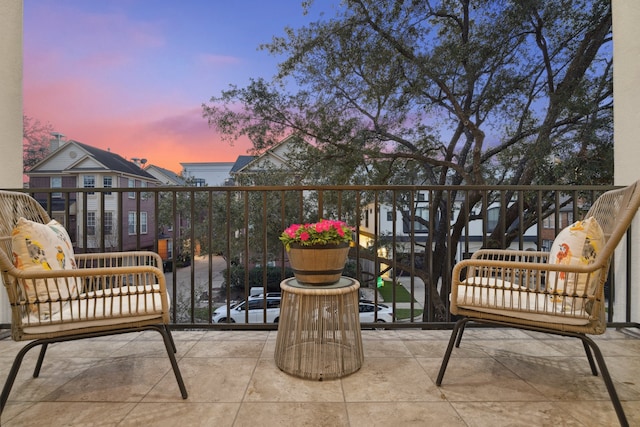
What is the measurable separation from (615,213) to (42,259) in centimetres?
246

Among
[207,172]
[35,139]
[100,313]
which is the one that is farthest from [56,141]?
[100,313]

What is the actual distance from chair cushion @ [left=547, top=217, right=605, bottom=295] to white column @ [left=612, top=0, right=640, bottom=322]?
108 cm

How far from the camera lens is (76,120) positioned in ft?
22.4

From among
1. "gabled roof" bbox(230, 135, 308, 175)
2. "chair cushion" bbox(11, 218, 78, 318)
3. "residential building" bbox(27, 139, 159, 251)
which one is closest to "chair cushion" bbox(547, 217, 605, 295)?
"chair cushion" bbox(11, 218, 78, 318)

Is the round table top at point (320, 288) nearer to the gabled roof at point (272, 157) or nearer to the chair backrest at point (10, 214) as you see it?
the chair backrest at point (10, 214)

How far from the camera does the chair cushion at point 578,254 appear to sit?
128cm

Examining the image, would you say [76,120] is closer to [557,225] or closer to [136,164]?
[136,164]

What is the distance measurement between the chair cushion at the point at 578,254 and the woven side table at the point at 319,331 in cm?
84

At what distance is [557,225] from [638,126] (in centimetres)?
78

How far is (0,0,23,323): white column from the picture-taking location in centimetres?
207

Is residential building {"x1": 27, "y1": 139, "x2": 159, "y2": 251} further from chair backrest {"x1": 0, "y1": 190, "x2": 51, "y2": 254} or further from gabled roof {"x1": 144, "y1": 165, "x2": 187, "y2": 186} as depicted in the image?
chair backrest {"x1": 0, "y1": 190, "x2": 51, "y2": 254}

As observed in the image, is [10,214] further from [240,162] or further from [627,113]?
[240,162]

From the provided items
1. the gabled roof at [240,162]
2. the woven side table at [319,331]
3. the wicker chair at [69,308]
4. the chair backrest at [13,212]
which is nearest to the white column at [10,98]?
the chair backrest at [13,212]

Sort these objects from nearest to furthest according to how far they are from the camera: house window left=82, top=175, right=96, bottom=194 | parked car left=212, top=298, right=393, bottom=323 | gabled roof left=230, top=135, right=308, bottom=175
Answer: house window left=82, top=175, right=96, bottom=194
parked car left=212, top=298, right=393, bottom=323
gabled roof left=230, top=135, right=308, bottom=175
